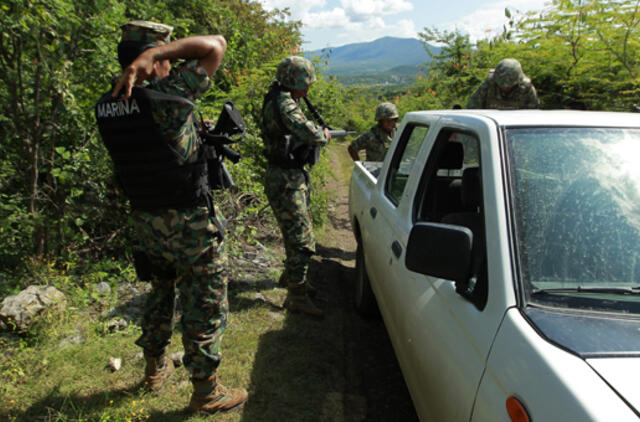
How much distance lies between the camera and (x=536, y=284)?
1419 mm

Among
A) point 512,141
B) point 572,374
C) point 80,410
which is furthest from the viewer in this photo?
point 80,410

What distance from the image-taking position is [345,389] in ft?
9.53

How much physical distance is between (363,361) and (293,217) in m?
1.32

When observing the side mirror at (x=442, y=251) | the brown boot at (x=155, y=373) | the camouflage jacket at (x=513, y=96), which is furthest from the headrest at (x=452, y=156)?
the camouflage jacket at (x=513, y=96)

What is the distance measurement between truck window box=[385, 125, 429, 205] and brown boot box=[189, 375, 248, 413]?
1607mm

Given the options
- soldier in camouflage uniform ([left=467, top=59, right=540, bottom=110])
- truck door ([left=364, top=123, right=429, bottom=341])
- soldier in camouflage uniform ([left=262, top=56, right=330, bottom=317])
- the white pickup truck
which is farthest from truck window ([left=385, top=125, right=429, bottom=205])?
soldier in camouflage uniform ([left=467, top=59, right=540, bottom=110])

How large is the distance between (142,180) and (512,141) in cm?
171

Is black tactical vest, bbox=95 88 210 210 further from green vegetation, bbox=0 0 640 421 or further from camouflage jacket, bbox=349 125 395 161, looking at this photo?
camouflage jacket, bbox=349 125 395 161

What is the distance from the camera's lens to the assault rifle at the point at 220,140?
2.26 m

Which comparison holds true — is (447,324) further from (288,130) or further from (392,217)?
(288,130)

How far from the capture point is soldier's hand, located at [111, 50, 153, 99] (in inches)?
71.6

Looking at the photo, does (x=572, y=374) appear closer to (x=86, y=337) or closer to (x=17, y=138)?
(x=86, y=337)

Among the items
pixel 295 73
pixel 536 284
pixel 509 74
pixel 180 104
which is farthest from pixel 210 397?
pixel 509 74

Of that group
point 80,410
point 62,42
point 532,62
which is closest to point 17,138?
point 62,42
